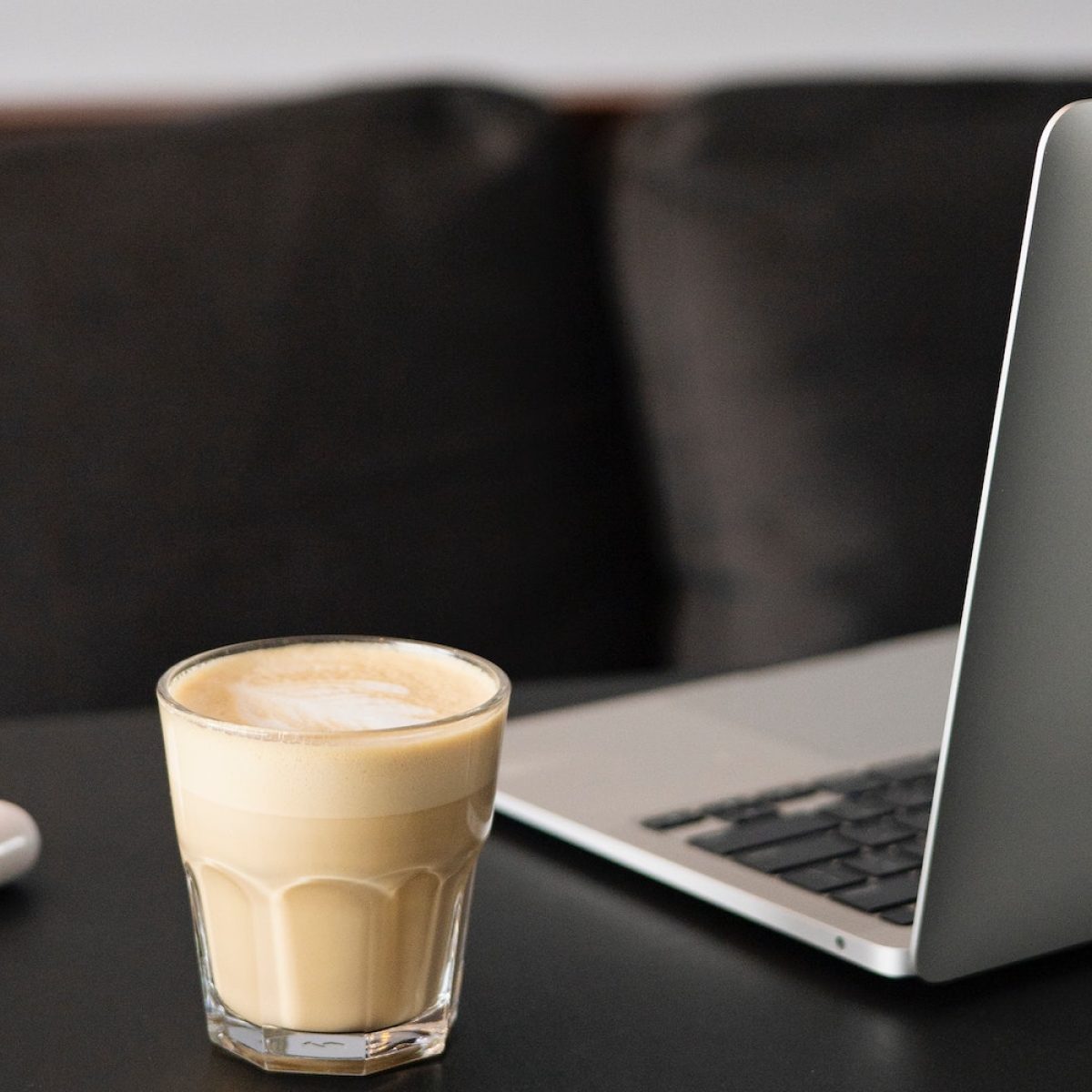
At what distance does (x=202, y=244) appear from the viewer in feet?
3.72

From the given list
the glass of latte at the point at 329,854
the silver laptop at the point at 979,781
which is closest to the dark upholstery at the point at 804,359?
the silver laptop at the point at 979,781

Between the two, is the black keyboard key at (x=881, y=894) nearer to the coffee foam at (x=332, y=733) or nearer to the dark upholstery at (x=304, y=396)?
the coffee foam at (x=332, y=733)

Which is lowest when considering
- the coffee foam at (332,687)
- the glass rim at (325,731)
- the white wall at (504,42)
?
the coffee foam at (332,687)

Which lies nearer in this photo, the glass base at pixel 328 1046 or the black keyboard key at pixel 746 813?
the glass base at pixel 328 1046

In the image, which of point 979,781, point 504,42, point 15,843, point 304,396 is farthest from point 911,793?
point 504,42

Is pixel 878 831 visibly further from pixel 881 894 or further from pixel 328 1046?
pixel 328 1046

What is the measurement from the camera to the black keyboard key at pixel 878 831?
1.65 feet

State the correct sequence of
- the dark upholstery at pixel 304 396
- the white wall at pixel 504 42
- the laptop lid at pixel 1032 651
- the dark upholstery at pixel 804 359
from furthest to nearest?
the white wall at pixel 504 42, the dark upholstery at pixel 804 359, the dark upholstery at pixel 304 396, the laptop lid at pixel 1032 651

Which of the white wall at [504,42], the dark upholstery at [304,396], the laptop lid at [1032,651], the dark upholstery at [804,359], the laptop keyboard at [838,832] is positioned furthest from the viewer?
the white wall at [504,42]

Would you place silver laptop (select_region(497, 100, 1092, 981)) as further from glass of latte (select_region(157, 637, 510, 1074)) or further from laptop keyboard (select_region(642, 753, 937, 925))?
glass of latte (select_region(157, 637, 510, 1074))

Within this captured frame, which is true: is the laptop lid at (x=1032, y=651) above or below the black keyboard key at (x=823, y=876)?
above

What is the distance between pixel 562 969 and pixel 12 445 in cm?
76

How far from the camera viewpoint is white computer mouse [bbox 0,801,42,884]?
498 mm

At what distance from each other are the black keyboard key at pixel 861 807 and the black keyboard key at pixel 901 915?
72 millimetres
